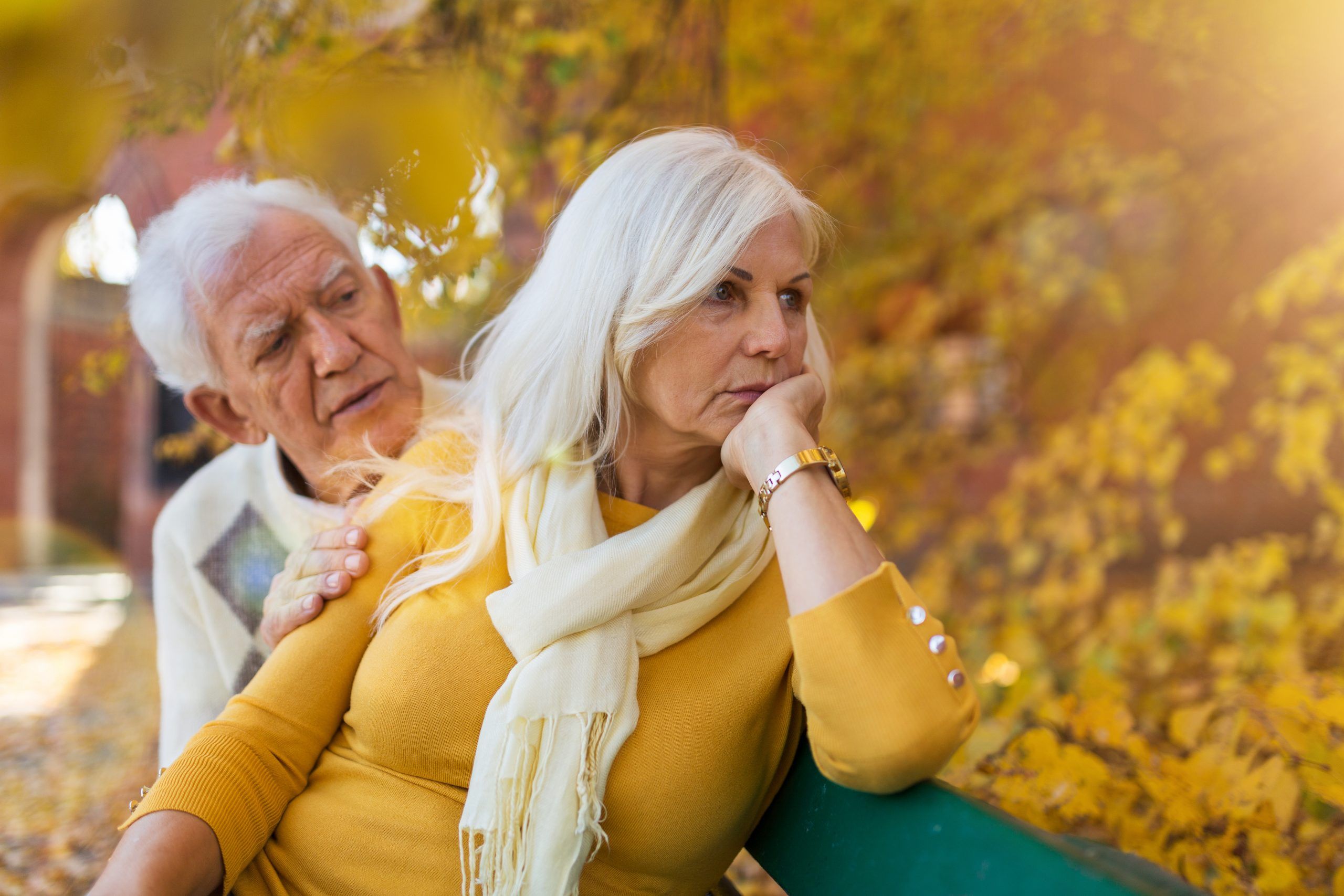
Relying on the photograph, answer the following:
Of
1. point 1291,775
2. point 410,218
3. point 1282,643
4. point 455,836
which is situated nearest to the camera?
point 455,836

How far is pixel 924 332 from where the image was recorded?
720 centimetres

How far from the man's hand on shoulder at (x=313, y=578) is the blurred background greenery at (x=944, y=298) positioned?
1034 millimetres

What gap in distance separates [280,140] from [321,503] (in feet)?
3.78

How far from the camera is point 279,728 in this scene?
1562mm

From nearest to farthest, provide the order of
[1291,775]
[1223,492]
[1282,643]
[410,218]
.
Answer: [1291,775], [410,218], [1282,643], [1223,492]

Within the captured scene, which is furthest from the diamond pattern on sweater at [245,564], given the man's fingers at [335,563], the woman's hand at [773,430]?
the woman's hand at [773,430]

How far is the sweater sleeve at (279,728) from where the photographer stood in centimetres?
147

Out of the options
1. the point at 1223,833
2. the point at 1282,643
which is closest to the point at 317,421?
the point at 1223,833

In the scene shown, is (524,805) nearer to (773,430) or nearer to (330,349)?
(773,430)

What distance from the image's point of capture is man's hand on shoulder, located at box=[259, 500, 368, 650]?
162 centimetres

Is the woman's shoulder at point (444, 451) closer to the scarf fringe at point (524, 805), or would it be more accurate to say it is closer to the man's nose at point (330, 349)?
the man's nose at point (330, 349)

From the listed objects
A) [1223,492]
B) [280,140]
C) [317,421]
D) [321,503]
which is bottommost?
[1223,492]

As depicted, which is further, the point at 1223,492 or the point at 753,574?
the point at 1223,492

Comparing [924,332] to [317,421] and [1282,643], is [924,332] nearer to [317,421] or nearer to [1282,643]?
[1282,643]
